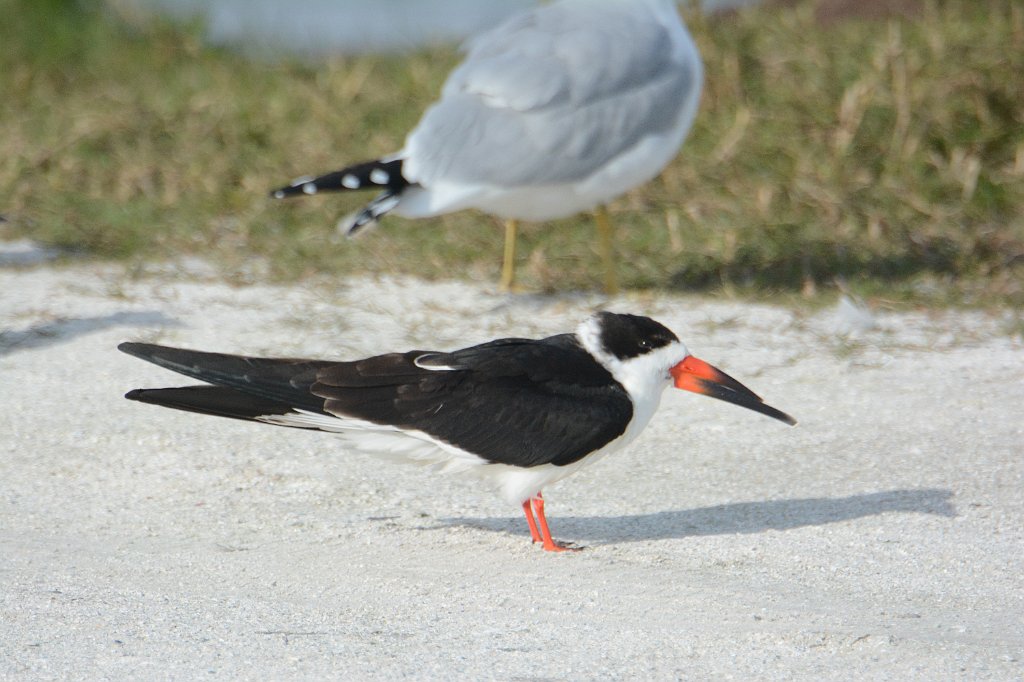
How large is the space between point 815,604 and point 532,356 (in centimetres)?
87

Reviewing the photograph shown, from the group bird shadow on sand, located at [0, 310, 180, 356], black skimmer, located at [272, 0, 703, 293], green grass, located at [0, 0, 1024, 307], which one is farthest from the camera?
green grass, located at [0, 0, 1024, 307]

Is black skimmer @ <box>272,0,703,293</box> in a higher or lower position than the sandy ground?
higher

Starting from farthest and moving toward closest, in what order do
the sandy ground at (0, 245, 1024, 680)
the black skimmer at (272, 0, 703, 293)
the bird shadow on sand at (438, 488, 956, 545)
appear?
the black skimmer at (272, 0, 703, 293)
the bird shadow on sand at (438, 488, 956, 545)
the sandy ground at (0, 245, 1024, 680)

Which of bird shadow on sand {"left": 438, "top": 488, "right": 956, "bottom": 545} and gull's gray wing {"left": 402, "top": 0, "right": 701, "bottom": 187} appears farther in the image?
gull's gray wing {"left": 402, "top": 0, "right": 701, "bottom": 187}

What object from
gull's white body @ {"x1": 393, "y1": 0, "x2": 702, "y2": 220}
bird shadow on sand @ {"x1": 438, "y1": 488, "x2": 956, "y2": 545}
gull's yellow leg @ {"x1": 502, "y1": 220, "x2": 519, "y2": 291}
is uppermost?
gull's white body @ {"x1": 393, "y1": 0, "x2": 702, "y2": 220}

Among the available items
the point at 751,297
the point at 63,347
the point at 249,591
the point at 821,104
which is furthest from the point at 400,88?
the point at 249,591

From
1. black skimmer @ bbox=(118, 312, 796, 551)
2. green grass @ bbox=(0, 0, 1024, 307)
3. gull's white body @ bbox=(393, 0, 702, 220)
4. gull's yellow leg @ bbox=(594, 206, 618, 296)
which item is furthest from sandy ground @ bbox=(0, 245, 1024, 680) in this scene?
green grass @ bbox=(0, 0, 1024, 307)

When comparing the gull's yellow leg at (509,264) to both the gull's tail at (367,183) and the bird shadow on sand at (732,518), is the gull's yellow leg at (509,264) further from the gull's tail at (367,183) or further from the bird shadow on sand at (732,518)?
the bird shadow on sand at (732,518)

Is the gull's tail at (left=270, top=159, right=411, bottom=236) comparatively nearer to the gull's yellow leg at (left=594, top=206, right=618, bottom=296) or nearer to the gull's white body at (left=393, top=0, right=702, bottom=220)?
the gull's white body at (left=393, top=0, right=702, bottom=220)

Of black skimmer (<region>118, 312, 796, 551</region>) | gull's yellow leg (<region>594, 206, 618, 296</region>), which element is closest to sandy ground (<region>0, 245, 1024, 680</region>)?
black skimmer (<region>118, 312, 796, 551</region>)

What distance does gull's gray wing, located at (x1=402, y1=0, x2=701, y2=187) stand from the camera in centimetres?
530

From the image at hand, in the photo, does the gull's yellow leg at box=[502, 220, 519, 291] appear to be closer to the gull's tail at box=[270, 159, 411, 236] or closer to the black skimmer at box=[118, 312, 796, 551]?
the gull's tail at box=[270, 159, 411, 236]

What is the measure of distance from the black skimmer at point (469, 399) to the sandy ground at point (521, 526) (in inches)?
9.3

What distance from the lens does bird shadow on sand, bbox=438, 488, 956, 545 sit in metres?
3.44
